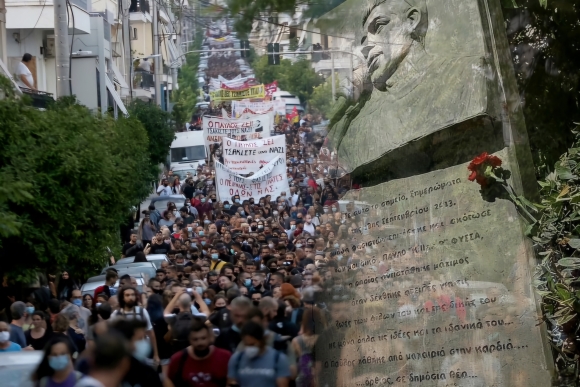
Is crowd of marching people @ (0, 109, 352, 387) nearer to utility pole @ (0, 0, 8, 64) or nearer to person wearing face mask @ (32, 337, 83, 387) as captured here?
person wearing face mask @ (32, 337, 83, 387)

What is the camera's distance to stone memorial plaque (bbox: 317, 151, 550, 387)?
673cm

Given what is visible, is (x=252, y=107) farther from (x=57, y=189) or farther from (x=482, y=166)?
(x=482, y=166)

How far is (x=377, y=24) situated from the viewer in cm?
761

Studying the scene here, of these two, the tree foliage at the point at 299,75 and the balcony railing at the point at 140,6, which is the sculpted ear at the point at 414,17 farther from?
the balcony railing at the point at 140,6

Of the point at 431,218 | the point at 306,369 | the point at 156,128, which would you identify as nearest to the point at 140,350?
the point at 306,369

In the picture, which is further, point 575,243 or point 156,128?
point 156,128

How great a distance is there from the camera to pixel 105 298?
12.2 m

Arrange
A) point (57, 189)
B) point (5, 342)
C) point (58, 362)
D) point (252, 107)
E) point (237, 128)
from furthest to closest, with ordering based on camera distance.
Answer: point (252, 107)
point (237, 128)
point (57, 189)
point (5, 342)
point (58, 362)

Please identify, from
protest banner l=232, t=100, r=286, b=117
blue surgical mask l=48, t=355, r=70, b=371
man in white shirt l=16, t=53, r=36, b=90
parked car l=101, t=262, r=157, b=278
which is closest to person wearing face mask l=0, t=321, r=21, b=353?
blue surgical mask l=48, t=355, r=70, b=371

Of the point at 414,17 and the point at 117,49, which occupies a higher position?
the point at 117,49

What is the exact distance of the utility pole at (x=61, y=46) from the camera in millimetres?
18906

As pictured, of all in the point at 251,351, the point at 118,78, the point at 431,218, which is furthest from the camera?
the point at 118,78

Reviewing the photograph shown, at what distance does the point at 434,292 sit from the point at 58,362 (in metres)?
2.53

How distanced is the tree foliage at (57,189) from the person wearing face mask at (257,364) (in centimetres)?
526
